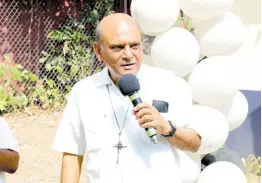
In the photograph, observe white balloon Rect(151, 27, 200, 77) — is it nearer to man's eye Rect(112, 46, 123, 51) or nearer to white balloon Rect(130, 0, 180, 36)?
white balloon Rect(130, 0, 180, 36)

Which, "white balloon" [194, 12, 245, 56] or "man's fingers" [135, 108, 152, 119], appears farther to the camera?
"white balloon" [194, 12, 245, 56]

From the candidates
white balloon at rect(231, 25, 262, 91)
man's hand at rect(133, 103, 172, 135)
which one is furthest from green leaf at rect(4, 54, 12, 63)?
man's hand at rect(133, 103, 172, 135)

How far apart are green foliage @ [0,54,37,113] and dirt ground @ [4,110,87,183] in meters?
0.20

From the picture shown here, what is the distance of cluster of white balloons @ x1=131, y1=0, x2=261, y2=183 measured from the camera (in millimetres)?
2748

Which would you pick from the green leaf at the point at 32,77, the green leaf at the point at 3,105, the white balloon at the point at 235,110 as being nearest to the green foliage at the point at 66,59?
the green leaf at the point at 32,77

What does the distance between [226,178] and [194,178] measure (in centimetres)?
17

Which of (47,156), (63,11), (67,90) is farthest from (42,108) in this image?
(47,156)

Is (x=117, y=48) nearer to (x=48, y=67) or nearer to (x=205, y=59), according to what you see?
(x=205, y=59)

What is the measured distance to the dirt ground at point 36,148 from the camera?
17.9ft

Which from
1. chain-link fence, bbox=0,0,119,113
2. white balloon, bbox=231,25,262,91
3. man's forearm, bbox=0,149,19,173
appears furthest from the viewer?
chain-link fence, bbox=0,0,119,113

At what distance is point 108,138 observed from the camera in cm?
221

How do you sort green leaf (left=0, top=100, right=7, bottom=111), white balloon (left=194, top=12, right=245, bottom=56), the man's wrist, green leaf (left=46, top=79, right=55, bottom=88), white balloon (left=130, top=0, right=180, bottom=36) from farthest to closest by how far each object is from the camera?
green leaf (left=46, top=79, right=55, bottom=88), green leaf (left=0, top=100, right=7, bottom=111), white balloon (left=194, top=12, right=245, bottom=56), white balloon (left=130, top=0, right=180, bottom=36), the man's wrist

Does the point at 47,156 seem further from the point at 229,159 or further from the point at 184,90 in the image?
the point at 184,90

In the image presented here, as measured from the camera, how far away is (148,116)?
1.96 metres
